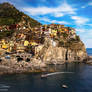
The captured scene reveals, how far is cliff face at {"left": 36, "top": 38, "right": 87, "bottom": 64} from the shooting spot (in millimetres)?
112750

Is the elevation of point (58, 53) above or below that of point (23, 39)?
below

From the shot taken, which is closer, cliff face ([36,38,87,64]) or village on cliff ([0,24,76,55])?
village on cliff ([0,24,76,55])

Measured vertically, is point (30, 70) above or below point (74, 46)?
below

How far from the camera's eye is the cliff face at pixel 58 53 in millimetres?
112750

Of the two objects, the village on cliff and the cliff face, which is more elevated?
the village on cliff

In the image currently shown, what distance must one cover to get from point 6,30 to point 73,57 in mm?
72617

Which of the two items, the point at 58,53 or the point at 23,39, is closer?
the point at 23,39

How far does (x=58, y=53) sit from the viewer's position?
403 ft

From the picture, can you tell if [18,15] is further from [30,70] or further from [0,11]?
[30,70]

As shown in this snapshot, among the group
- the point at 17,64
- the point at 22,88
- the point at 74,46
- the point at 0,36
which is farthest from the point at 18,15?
the point at 22,88

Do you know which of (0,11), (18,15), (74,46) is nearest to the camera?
(74,46)

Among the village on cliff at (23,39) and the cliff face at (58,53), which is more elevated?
the village on cliff at (23,39)

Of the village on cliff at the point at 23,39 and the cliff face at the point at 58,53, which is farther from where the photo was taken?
the cliff face at the point at 58,53

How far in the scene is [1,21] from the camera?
135625 millimetres
